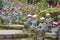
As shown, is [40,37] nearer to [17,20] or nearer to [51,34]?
[51,34]

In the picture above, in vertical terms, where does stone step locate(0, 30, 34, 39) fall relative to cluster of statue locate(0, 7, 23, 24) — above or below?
below

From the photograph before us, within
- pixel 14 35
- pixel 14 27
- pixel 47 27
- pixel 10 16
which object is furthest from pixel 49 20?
pixel 10 16

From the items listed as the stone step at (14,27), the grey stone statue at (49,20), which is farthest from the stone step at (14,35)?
the stone step at (14,27)

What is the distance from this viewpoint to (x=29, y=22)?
6.91 m

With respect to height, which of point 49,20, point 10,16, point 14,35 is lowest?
point 14,35

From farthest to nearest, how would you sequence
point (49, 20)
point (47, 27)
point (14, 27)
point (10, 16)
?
point (10, 16), point (14, 27), point (49, 20), point (47, 27)

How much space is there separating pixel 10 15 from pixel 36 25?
214 centimetres

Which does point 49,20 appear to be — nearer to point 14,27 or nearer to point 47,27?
point 47,27

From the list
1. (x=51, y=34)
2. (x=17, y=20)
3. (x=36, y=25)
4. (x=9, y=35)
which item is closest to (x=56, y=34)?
(x=51, y=34)

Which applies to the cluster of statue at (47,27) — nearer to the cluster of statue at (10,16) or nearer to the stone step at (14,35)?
the stone step at (14,35)

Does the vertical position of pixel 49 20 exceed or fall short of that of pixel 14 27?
it exceeds it

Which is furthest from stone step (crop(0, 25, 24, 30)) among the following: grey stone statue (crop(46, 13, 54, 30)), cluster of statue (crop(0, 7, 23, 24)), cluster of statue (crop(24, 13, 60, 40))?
grey stone statue (crop(46, 13, 54, 30))

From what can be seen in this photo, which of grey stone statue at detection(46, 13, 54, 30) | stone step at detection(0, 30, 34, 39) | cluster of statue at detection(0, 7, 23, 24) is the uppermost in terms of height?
grey stone statue at detection(46, 13, 54, 30)

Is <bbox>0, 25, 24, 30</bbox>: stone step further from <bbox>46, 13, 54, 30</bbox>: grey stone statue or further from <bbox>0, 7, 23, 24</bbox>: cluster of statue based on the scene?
<bbox>46, 13, 54, 30</bbox>: grey stone statue
